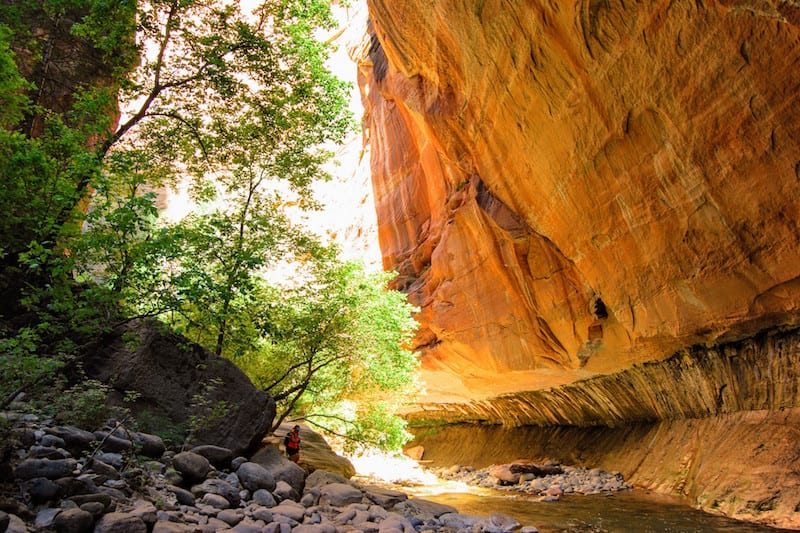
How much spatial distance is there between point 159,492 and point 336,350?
23.0 feet

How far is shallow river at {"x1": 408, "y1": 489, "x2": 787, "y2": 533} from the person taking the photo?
8.72 m

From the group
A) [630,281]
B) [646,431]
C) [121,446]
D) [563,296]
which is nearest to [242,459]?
[121,446]

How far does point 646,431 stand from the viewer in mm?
15898

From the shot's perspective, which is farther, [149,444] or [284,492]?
[284,492]

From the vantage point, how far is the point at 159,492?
577cm

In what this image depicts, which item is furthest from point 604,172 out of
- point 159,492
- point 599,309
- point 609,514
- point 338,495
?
point 159,492

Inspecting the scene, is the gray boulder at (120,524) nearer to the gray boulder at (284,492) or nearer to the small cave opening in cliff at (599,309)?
the gray boulder at (284,492)

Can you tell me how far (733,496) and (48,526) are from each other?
11.4 m

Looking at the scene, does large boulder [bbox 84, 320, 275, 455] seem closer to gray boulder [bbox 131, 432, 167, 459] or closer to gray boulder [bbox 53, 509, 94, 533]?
gray boulder [bbox 131, 432, 167, 459]

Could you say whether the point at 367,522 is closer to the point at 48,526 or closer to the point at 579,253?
the point at 48,526

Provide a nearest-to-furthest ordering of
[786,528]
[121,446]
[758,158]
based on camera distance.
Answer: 1. [121,446]
2. [786,528]
3. [758,158]

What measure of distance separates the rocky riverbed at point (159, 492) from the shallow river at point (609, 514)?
6.10 feet

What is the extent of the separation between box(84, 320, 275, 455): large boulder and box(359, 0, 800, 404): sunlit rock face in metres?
9.28

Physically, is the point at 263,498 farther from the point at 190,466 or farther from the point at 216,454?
the point at 190,466
